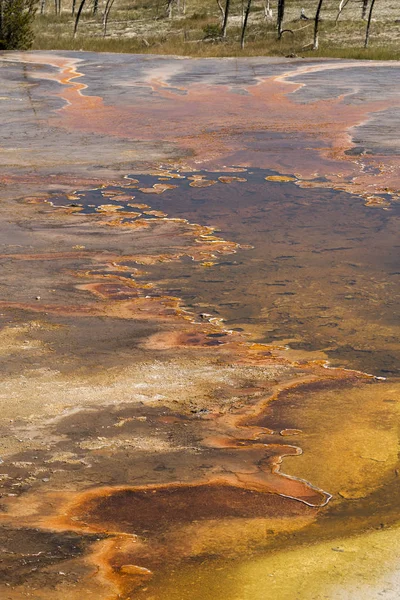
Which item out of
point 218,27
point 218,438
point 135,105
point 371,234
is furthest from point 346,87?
point 218,27

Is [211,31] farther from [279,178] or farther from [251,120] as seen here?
[279,178]

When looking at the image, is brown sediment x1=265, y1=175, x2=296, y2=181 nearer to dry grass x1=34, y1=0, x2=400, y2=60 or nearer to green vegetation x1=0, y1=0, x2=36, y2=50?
green vegetation x1=0, y1=0, x2=36, y2=50

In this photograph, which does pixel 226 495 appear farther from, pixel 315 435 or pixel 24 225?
pixel 24 225

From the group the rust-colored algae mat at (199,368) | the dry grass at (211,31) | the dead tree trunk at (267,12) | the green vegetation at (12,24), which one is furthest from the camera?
the dead tree trunk at (267,12)

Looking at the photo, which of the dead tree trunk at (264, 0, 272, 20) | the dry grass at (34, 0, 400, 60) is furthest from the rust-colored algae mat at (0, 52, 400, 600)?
the dead tree trunk at (264, 0, 272, 20)

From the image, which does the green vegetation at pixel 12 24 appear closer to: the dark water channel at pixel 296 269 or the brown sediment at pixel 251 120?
the brown sediment at pixel 251 120

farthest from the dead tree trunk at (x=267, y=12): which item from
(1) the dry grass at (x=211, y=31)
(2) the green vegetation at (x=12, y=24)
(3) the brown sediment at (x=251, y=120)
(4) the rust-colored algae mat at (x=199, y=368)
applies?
(4) the rust-colored algae mat at (x=199, y=368)

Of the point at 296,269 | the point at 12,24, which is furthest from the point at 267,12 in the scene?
the point at 296,269
